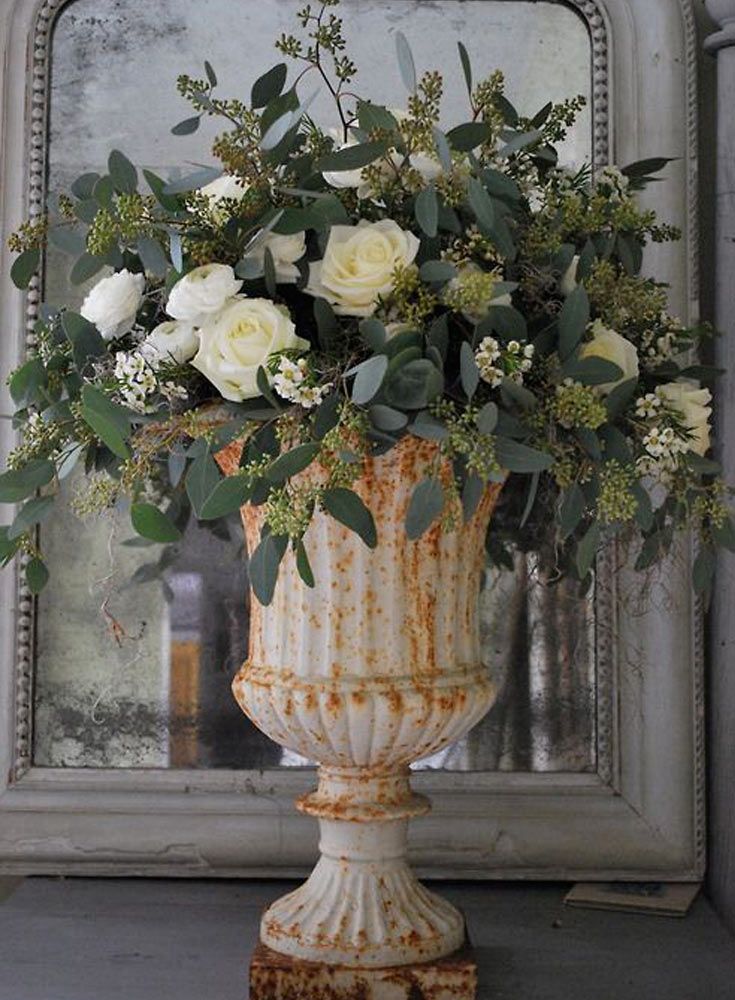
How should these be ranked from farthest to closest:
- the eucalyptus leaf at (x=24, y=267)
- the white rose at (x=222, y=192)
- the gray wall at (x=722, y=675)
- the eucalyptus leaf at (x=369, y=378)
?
the gray wall at (x=722, y=675) → the eucalyptus leaf at (x=24, y=267) → the white rose at (x=222, y=192) → the eucalyptus leaf at (x=369, y=378)

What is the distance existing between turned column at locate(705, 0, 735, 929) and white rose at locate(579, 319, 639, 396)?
386 mm

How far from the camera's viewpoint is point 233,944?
1.25 meters

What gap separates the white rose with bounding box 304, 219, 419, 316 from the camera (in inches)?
38.6

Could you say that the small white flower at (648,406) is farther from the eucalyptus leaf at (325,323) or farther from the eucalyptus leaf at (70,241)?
the eucalyptus leaf at (70,241)

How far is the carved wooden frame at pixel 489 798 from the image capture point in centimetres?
143

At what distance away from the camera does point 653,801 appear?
1.43 m

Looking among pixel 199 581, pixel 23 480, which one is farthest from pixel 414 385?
pixel 199 581

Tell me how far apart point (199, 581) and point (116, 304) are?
1.53 ft

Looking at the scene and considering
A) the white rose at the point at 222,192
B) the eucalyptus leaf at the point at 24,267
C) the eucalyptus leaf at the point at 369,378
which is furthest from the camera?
the eucalyptus leaf at the point at 24,267

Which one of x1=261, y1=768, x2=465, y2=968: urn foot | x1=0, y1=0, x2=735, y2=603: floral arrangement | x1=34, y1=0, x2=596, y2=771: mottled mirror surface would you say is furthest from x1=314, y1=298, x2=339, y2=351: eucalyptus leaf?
x1=34, y1=0, x2=596, y2=771: mottled mirror surface

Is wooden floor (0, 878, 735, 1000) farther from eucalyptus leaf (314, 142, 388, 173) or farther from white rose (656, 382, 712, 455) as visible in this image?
eucalyptus leaf (314, 142, 388, 173)

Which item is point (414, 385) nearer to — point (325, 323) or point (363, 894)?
point (325, 323)

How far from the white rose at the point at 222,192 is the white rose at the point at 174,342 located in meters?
0.09

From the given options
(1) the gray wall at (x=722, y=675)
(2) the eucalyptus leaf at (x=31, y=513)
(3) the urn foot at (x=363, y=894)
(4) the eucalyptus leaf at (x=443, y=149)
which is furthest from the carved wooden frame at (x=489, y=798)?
(4) the eucalyptus leaf at (x=443, y=149)
